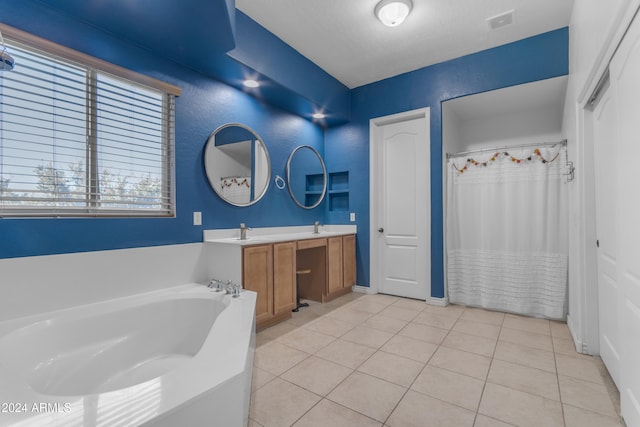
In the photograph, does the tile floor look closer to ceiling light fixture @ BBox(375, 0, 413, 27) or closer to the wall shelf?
the wall shelf

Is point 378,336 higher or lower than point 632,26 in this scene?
lower

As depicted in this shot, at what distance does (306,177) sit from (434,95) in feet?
5.96

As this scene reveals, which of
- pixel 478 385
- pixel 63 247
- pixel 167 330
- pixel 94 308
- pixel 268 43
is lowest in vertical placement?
pixel 478 385

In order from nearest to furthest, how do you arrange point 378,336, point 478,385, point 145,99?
point 478,385 → point 145,99 → point 378,336

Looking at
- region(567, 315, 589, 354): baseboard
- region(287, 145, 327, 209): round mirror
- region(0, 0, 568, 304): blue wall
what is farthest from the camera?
region(287, 145, 327, 209): round mirror

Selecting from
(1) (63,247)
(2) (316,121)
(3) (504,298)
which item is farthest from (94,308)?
(3) (504,298)

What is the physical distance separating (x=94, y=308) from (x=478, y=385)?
2.51 metres

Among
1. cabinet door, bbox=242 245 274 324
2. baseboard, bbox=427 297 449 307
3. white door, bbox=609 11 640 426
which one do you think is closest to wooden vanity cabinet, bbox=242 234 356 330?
cabinet door, bbox=242 245 274 324

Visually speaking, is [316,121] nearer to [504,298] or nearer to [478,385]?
[504,298]

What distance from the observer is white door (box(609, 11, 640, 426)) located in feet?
4.11

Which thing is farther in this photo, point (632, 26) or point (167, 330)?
point (167, 330)

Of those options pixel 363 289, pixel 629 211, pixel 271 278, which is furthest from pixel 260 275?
pixel 629 211

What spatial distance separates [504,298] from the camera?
3174 mm

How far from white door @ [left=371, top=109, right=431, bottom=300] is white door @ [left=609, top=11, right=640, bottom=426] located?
6.80 feet
